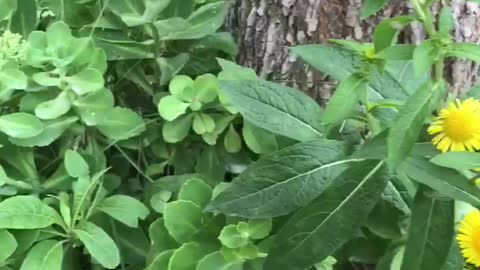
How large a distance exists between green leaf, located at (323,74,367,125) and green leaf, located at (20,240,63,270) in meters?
0.30

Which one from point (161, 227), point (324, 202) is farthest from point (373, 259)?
point (161, 227)

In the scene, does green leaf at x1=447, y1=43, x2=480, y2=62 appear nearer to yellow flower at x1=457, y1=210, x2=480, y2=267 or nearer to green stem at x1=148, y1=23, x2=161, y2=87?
yellow flower at x1=457, y1=210, x2=480, y2=267

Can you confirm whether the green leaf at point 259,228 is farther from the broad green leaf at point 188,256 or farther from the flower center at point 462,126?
the flower center at point 462,126

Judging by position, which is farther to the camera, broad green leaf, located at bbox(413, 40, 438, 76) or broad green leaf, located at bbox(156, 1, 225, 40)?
broad green leaf, located at bbox(156, 1, 225, 40)

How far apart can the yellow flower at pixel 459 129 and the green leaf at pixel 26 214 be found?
1.28ft

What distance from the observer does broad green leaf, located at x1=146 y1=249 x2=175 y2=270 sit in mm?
792

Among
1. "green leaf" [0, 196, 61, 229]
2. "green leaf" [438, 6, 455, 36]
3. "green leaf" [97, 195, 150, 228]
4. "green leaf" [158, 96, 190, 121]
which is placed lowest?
"green leaf" [97, 195, 150, 228]

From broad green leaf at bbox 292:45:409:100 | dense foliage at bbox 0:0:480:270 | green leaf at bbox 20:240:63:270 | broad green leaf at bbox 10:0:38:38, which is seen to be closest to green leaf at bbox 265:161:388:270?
dense foliage at bbox 0:0:480:270

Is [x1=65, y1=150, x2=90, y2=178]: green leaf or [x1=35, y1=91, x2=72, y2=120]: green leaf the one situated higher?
[x1=35, y1=91, x2=72, y2=120]: green leaf

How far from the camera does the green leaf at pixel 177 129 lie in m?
0.87

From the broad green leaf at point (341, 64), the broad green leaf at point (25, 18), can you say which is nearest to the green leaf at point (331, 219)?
the broad green leaf at point (341, 64)

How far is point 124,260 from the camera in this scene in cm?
86

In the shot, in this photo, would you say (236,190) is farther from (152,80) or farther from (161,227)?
(152,80)

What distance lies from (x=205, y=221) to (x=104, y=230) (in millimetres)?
116
